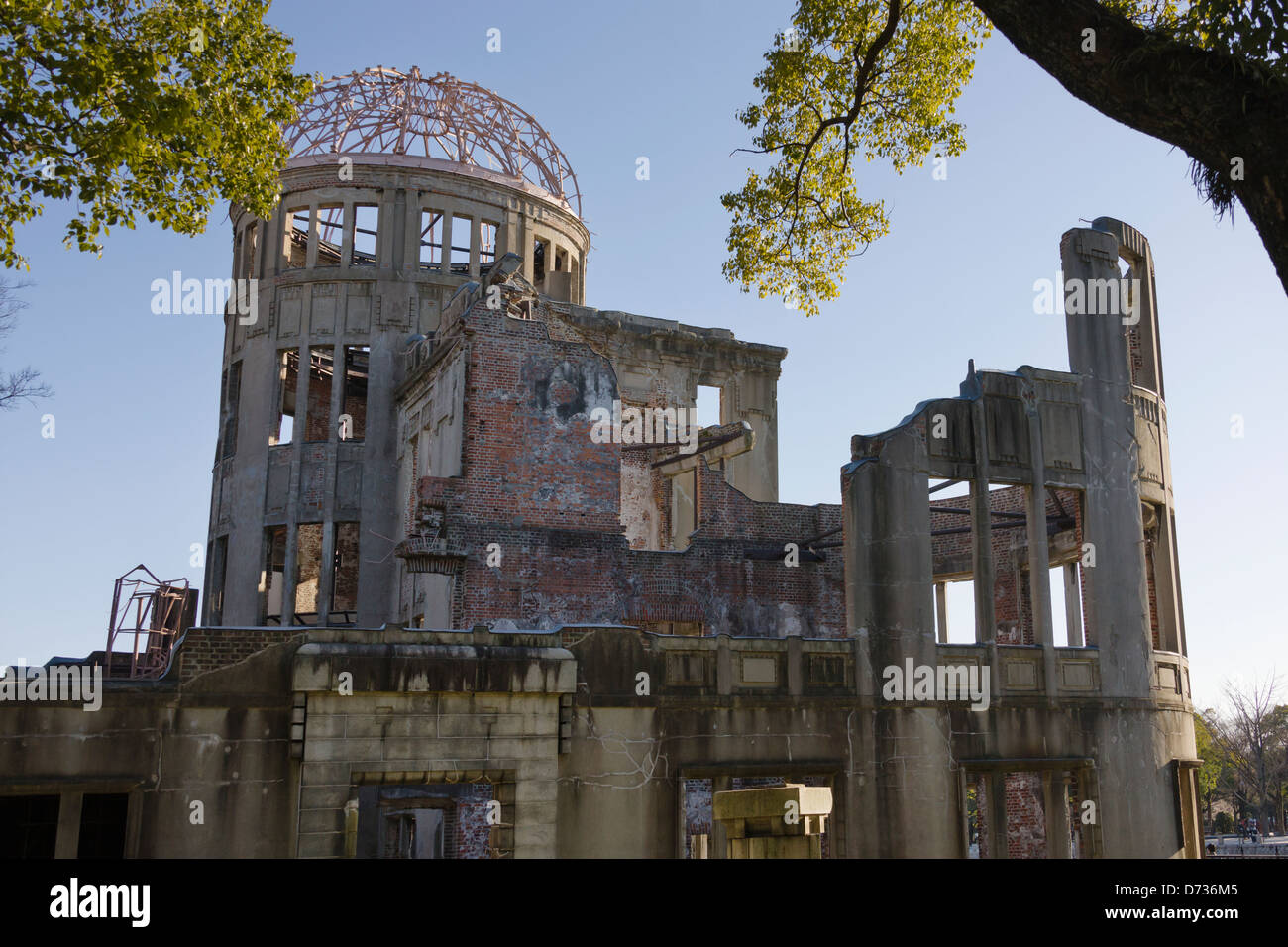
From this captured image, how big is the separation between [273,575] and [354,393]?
548 centimetres

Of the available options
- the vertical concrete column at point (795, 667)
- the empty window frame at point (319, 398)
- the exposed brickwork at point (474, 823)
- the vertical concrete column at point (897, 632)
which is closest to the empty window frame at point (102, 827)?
the exposed brickwork at point (474, 823)

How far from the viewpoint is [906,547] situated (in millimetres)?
18094

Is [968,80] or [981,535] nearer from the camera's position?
[968,80]

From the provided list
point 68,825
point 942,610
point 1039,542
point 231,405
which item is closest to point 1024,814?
point 942,610

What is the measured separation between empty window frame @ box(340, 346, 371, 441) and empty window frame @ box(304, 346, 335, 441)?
55cm

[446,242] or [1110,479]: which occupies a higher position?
[446,242]

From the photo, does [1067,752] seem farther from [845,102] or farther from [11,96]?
[11,96]

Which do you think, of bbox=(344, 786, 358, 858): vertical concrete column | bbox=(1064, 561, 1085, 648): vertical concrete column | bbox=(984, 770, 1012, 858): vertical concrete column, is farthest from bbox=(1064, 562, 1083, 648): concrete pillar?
bbox=(344, 786, 358, 858): vertical concrete column

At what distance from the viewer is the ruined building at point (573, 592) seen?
45.5 ft

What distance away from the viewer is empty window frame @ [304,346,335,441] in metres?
32.5

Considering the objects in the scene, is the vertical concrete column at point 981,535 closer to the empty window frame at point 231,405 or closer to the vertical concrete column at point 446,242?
the vertical concrete column at point 446,242

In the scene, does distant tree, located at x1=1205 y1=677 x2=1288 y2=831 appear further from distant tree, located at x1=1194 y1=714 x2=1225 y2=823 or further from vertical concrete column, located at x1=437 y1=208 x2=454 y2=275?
vertical concrete column, located at x1=437 y1=208 x2=454 y2=275

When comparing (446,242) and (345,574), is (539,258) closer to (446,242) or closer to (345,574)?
(446,242)

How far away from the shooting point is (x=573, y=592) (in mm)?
21875
